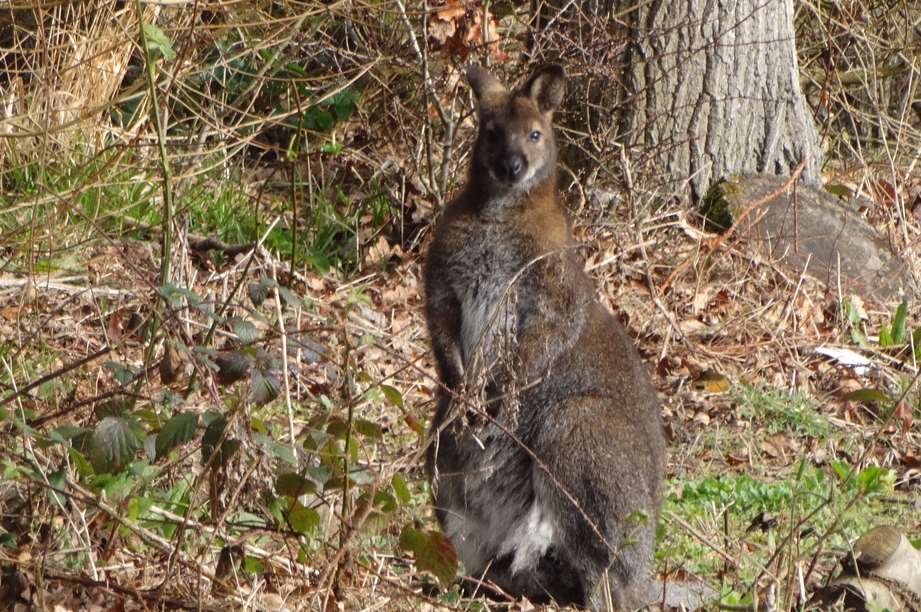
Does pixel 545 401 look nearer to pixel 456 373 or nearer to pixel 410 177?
pixel 456 373

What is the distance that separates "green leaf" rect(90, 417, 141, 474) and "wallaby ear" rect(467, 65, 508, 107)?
2.53 metres

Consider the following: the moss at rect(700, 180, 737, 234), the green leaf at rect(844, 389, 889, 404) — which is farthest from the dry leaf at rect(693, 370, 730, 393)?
the moss at rect(700, 180, 737, 234)

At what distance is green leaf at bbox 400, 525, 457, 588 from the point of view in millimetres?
3328

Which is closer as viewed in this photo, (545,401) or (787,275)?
(545,401)

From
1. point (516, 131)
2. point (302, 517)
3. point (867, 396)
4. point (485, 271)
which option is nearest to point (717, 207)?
point (867, 396)

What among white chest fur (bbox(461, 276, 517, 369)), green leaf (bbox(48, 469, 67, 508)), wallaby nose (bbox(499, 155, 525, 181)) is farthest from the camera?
wallaby nose (bbox(499, 155, 525, 181))

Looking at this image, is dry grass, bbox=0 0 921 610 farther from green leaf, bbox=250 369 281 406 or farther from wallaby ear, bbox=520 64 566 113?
wallaby ear, bbox=520 64 566 113

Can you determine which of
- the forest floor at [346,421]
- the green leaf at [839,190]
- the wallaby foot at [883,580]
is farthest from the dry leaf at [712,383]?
the wallaby foot at [883,580]

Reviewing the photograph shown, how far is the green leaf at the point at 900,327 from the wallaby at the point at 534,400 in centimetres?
238

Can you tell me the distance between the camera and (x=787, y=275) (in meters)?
7.24

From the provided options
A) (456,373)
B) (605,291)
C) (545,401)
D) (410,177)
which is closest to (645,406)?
(545,401)

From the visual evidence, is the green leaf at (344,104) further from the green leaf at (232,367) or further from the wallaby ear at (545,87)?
the green leaf at (232,367)

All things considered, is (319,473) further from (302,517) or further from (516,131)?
(516,131)

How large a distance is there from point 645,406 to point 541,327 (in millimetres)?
471
